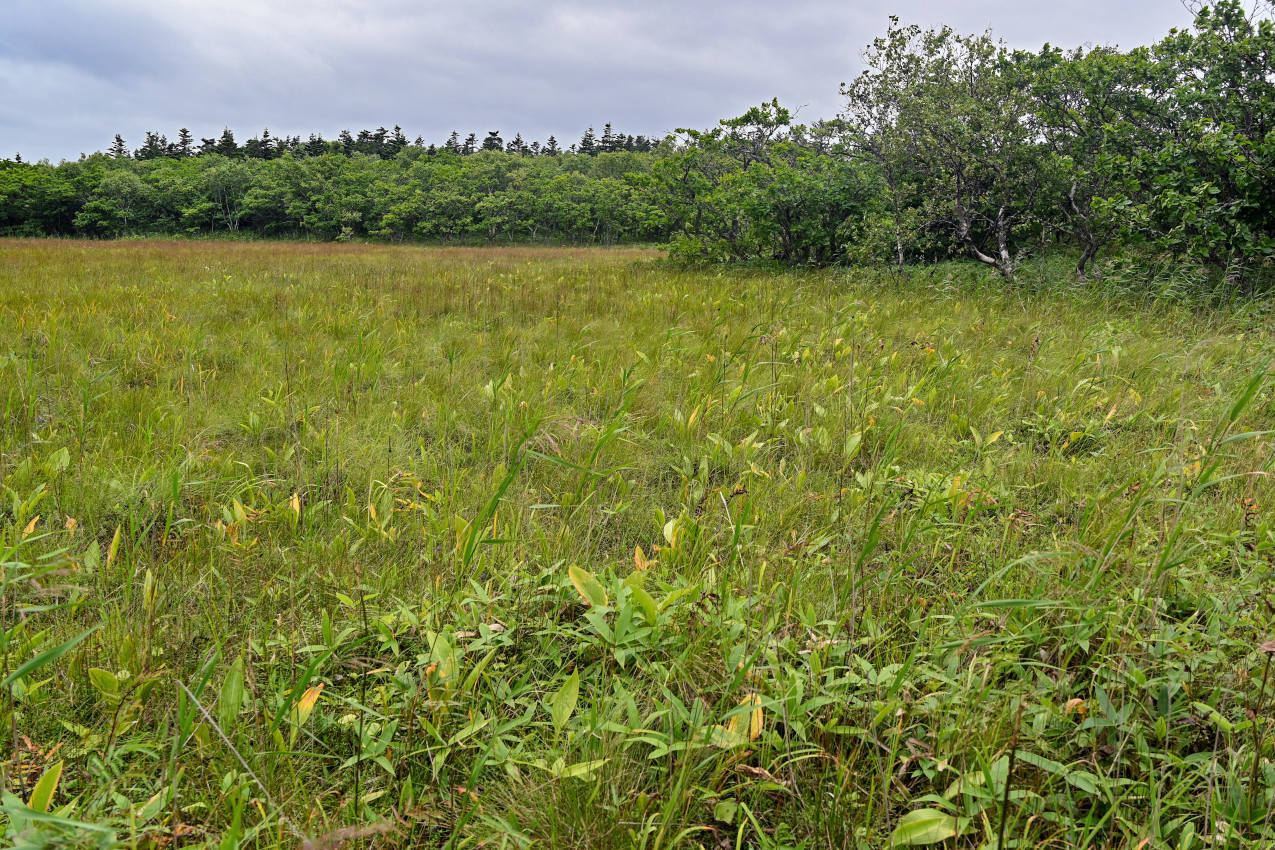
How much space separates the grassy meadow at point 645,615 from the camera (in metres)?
1.17

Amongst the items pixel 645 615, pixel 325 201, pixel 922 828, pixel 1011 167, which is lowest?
pixel 922 828

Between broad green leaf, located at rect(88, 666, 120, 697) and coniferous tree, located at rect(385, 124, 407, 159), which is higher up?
coniferous tree, located at rect(385, 124, 407, 159)

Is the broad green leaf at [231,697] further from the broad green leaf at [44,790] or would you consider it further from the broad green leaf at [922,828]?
the broad green leaf at [922,828]

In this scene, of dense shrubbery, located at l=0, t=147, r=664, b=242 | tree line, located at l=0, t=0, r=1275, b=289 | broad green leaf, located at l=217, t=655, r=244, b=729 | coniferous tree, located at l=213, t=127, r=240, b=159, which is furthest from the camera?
coniferous tree, located at l=213, t=127, r=240, b=159

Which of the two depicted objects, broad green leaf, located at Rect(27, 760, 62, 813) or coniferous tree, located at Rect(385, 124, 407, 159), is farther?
coniferous tree, located at Rect(385, 124, 407, 159)

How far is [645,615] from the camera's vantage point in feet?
5.18

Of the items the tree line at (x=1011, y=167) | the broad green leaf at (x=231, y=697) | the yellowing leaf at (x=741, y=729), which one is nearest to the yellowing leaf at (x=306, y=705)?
the broad green leaf at (x=231, y=697)

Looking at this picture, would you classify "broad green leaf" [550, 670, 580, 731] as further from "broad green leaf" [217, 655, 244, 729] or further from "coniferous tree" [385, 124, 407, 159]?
"coniferous tree" [385, 124, 407, 159]

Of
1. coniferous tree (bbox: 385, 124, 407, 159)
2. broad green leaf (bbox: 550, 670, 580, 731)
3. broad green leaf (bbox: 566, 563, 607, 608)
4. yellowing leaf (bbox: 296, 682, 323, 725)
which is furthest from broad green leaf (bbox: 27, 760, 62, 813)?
coniferous tree (bbox: 385, 124, 407, 159)

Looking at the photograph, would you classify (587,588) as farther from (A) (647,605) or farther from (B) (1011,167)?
(B) (1011,167)

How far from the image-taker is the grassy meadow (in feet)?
3.85

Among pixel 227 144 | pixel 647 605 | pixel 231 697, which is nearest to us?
pixel 231 697

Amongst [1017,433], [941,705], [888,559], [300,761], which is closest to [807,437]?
[888,559]

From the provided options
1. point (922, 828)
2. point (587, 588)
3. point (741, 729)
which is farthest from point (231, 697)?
point (922, 828)
